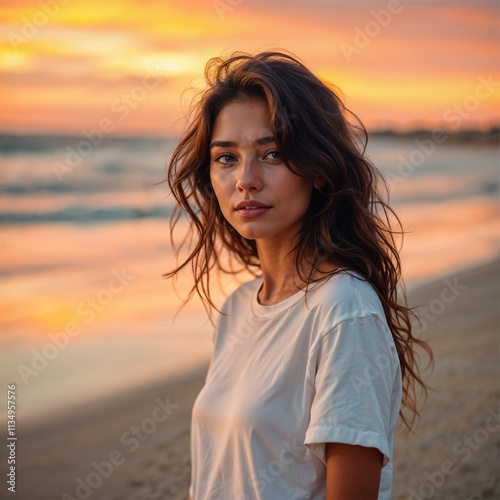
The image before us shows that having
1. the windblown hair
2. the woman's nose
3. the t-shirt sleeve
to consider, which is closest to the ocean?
the windblown hair

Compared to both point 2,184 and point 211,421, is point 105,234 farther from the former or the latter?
point 211,421

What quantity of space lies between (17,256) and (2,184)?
362 inches

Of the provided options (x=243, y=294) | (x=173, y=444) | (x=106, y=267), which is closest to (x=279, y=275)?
(x=243, y=294)

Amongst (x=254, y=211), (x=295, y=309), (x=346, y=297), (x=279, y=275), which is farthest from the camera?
(x=279, y=275)

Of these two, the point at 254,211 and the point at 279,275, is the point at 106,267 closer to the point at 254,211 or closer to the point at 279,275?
the point at 279,275

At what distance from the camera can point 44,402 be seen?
484cm

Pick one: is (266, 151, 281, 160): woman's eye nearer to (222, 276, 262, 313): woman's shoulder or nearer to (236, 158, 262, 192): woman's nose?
(236, 158, 262, 192): woman's nose

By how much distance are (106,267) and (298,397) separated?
7440 millimetres

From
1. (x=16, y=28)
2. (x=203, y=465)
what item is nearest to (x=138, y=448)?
(x=203, y=465)

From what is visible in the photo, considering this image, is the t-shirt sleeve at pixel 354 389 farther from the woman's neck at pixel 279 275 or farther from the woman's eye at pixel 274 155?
the woman's eye at pixel 274 155

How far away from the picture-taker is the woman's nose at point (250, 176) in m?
2.00

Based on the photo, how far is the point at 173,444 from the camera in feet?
14.4

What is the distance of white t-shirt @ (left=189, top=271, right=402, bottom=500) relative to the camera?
161 centimetres

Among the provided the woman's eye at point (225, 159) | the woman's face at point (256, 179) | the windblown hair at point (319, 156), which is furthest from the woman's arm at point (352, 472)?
the woman's eye at point (225, 159)
